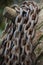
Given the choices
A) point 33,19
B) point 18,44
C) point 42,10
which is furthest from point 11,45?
point 42,10

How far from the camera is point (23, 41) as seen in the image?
2.63 ft

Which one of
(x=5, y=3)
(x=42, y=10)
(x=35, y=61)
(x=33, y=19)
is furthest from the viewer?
(x=5, y=3)

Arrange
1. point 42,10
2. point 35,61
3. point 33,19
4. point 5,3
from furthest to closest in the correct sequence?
point 5,3 → point 42,10 → point 33,19 → point 35,61

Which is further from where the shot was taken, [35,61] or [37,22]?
[37,22]

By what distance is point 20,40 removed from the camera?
81cm

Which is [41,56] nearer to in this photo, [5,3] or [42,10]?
[42,10]

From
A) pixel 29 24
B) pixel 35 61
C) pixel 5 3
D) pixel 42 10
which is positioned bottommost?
pixel 35 61

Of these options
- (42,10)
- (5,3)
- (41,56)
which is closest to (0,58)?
(41,56)

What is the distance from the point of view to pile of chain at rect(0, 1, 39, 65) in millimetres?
781

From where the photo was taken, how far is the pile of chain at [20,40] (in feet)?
2.56

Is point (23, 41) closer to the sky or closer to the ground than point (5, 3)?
closer to the ground

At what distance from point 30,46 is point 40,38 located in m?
0.07

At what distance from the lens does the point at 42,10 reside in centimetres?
102

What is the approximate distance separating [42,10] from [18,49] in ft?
1.00
